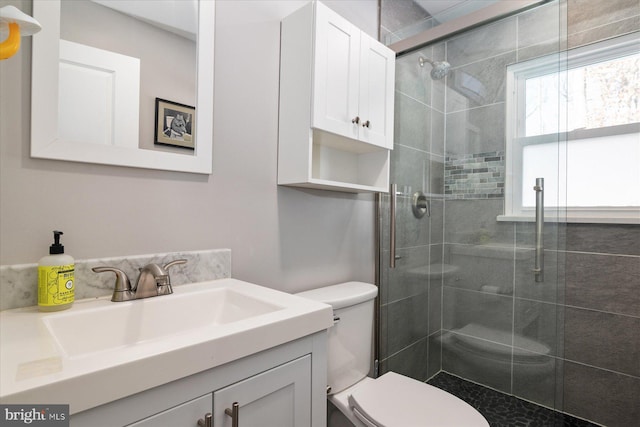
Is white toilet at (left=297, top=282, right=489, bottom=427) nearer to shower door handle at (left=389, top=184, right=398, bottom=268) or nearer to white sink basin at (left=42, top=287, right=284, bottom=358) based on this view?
shower door handle at (left=389, top=184, right=398, bottom=268)

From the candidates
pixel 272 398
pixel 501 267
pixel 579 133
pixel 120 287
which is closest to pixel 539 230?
pixel 501 267

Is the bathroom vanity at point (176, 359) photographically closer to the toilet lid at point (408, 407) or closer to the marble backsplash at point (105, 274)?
the marble backsplash at point (105, 274)

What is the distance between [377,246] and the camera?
193 centimetres

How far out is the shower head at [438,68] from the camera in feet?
5.58

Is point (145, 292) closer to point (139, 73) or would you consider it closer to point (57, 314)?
point (57, 314)

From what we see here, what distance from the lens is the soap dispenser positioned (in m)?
0.77

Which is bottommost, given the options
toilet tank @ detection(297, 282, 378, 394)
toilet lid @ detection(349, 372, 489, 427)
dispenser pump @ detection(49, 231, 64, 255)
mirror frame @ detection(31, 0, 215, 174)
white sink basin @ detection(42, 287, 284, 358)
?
toilet lid @ detection(349, 372, 489, 427)

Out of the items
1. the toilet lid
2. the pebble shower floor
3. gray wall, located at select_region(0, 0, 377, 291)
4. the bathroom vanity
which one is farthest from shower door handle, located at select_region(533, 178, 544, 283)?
the bathroom vanity

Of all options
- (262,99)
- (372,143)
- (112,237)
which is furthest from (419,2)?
(112,237)

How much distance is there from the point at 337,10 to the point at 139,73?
1090 millimetres

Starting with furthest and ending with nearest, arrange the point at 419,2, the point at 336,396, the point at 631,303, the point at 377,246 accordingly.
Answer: the point at 419,2, the point at 377,246, the point at 631,303, the point at 336,396

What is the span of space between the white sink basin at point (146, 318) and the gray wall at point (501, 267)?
1105 mm

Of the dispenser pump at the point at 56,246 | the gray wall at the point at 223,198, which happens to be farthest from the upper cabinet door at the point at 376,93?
the dispenser pump at the point at 56,246

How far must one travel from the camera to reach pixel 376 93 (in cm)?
155
